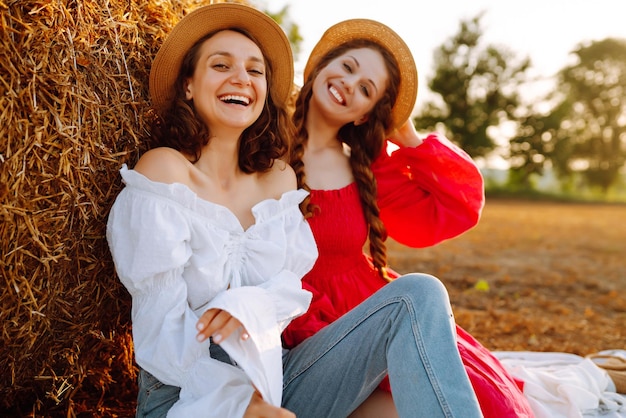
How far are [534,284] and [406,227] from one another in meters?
3.70

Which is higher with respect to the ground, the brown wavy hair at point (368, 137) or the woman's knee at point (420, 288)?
the brown wavy hair at point (368, 137)

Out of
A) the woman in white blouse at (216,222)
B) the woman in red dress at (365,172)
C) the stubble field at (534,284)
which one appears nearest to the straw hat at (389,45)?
the woman in red dress at (365,172)

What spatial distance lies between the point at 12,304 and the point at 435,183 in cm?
212

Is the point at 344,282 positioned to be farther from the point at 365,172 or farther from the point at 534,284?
the point at 534,284

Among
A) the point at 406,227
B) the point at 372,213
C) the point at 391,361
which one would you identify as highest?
the point at 372,213

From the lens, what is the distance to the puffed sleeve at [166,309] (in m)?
2.08

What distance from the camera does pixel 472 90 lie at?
27656 mm

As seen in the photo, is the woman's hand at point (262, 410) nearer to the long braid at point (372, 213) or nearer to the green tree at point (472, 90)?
the long braid at point (372, 213)

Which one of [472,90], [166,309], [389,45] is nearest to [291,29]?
[389,45]

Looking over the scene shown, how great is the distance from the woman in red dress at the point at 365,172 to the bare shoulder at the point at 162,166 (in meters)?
0.72

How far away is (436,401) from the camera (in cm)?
204

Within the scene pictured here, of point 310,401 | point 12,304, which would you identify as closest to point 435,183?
point 310,401

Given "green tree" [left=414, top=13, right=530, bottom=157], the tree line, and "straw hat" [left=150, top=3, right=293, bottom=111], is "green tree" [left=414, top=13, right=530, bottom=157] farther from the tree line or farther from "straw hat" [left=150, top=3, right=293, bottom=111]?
"straw hat" [left=150, top=3, right=293, bottom=111]

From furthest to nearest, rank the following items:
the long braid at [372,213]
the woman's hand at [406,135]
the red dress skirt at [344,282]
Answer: the woman's hand at [406,135] → the long braid at [372,213] → the red dress skirt at [344,282]
